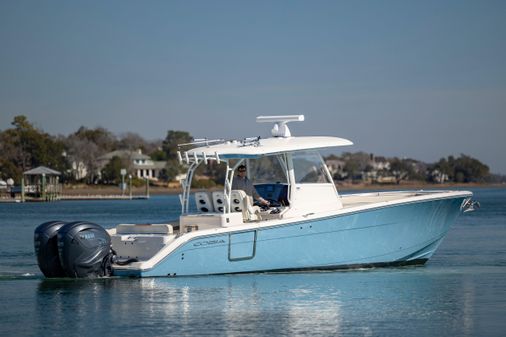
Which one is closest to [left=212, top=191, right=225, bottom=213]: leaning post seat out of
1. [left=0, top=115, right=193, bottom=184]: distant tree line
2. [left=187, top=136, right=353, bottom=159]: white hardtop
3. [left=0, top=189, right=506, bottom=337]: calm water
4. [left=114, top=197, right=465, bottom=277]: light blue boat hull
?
[left=187, top=136, right=353, bottom=159]: white hardtop

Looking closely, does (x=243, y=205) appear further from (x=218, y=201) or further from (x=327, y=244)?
(x=327, y=244)

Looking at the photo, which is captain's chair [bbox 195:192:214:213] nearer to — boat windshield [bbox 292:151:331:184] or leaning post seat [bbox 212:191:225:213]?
leaning post seat [bbox 212:191:225:213]

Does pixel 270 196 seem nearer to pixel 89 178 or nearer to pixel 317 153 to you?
pixel 317 153

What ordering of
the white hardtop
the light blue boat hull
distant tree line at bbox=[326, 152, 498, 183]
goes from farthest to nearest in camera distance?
distant tree line at bbox=[326, 152, 498, 183] → the white hardtop → the light blue boat hull

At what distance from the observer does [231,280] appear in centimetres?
1980

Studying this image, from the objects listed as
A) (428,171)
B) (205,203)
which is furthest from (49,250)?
(428,171)

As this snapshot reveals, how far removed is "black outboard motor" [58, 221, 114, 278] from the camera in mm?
18781

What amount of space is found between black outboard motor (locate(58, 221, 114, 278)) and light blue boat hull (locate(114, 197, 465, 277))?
55cm

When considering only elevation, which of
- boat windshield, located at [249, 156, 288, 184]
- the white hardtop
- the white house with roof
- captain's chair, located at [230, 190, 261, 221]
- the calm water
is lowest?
the calm water

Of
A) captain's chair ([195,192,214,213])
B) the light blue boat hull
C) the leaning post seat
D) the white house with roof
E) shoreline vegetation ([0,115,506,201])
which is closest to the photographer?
the light blue boat hull

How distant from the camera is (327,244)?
20.9 metres

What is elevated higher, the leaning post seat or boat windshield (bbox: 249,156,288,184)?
boat windshield (bbox: 249,156,288,184)

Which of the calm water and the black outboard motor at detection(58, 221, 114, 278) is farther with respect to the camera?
the black outboard motor at detection(58, 221, 114, 278)

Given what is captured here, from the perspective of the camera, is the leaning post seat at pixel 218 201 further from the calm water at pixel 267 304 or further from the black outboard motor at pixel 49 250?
the black outboard motor at pixel 49 250
